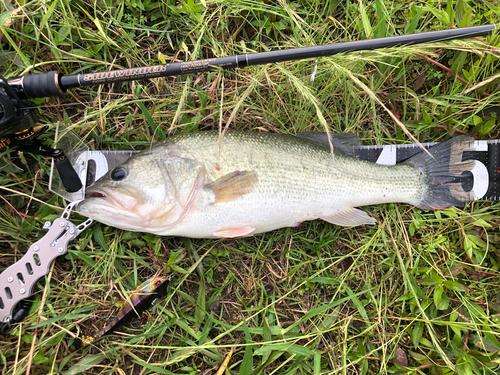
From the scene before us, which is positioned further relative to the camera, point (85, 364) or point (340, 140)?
point (340, 140)

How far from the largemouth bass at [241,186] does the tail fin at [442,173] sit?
4.1 inches

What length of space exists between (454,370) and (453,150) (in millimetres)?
1851

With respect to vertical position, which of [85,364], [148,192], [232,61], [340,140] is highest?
[232,61]

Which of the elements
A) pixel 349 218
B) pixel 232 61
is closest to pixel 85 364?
pixel 349 218

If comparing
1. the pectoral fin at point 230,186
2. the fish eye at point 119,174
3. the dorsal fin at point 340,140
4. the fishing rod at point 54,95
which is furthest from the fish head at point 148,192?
the dorsal fin at point 340,140

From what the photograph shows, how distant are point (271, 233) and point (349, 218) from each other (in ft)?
2.30

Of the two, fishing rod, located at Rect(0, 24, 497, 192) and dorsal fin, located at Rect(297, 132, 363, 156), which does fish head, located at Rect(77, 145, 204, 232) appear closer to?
fishing rod, located at Rect(0, 24, 497, 192)

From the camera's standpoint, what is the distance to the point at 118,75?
2076mm

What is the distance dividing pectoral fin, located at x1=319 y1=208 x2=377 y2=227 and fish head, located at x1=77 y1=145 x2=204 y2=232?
1170mm

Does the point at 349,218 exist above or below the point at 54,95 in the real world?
below

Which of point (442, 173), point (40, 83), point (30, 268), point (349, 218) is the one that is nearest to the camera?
point (40, 83)

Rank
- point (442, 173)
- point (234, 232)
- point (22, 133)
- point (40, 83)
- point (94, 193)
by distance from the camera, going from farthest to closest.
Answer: point (442, 173), point (234, 232), point (94, 193), point (22, 133), point (40, 83)

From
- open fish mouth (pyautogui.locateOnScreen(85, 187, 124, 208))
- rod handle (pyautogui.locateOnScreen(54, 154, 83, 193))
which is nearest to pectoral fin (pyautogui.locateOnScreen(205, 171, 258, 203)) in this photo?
open fish mouth (pyautogui.locateOnScreen(85, 187, 124, 208))

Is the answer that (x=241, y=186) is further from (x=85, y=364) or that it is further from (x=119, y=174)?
(x=85, y=364)
